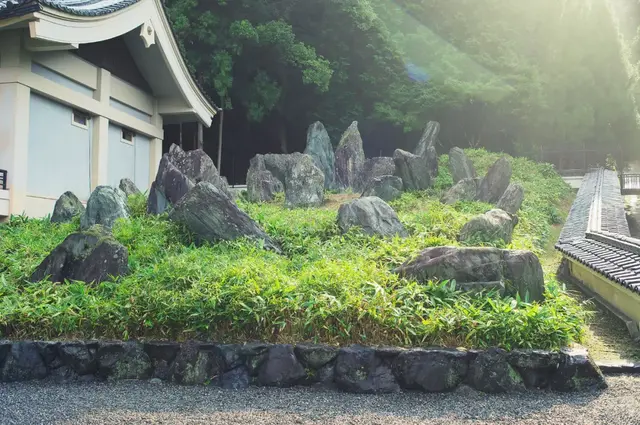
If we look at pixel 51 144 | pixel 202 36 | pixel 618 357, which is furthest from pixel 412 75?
pixel 618 357

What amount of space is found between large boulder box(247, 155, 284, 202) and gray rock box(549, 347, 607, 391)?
31.6 ft

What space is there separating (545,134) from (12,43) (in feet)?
66.5

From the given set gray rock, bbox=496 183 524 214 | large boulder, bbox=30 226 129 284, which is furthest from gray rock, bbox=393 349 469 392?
gray rock, bbox=496 183 524 214

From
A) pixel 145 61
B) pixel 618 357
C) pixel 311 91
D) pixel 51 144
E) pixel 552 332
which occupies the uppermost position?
pixel 311 91

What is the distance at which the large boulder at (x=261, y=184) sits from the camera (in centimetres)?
1296

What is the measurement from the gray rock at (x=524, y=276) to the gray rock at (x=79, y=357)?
354cm

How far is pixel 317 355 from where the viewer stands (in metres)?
3.97

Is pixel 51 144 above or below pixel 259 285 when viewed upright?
above

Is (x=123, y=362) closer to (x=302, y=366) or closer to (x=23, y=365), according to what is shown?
(x=23, y=365)

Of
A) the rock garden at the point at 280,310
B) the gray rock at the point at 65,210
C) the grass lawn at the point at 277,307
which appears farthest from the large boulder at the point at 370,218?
the gray rock at the point at 65,210

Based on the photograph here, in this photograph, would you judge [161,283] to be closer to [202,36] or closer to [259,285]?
[259,285]

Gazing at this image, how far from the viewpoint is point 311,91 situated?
75.5 feet

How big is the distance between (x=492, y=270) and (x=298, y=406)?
219 centimetres

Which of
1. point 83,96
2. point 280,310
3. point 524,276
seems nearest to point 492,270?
point 524,276
